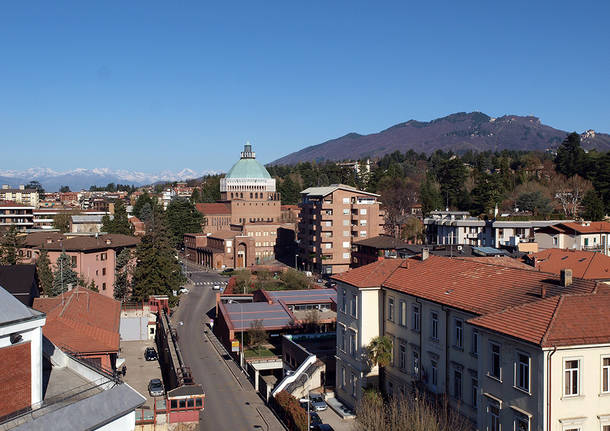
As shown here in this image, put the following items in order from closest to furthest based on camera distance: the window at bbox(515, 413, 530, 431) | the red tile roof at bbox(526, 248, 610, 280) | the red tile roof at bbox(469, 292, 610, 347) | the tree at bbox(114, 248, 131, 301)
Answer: the red tile roof at bbox(469, 292, 610, 347)
the window at bbox(515, 413, 530, 431)
the red tile roof at bbox(526, 248, 610, 280)
the tree at bbox(114, 248, 131, 301)

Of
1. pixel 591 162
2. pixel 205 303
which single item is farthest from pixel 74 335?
pixel 591 162

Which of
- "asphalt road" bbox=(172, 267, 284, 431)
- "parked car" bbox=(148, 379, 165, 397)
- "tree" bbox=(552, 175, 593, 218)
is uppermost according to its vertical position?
"tree" bbox=(552, 175, 593, 218)

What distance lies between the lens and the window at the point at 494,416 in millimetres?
19141

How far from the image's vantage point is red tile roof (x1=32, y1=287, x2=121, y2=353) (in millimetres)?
27875

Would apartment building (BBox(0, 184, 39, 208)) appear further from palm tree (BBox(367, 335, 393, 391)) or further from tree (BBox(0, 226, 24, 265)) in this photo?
palm tree (BBox(367, 335, 393, 391))

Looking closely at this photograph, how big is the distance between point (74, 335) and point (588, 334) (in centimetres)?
2169

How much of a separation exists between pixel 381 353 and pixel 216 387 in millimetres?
13656

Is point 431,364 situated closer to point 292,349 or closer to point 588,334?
point 588,334

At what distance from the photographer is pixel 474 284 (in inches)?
961

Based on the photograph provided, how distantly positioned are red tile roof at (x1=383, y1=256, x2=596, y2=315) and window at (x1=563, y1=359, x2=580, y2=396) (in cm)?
304

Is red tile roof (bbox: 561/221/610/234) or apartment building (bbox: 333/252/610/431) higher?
red tile roof (bbox: 561/221/610/234)

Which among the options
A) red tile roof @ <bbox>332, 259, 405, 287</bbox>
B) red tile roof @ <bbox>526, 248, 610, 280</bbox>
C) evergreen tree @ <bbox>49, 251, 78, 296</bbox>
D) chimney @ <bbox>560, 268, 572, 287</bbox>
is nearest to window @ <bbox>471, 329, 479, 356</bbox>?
chimney @ <bbox>560, 268, 572, 287</bbox>

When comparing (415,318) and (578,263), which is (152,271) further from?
(415,318)

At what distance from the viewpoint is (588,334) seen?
18062mm
